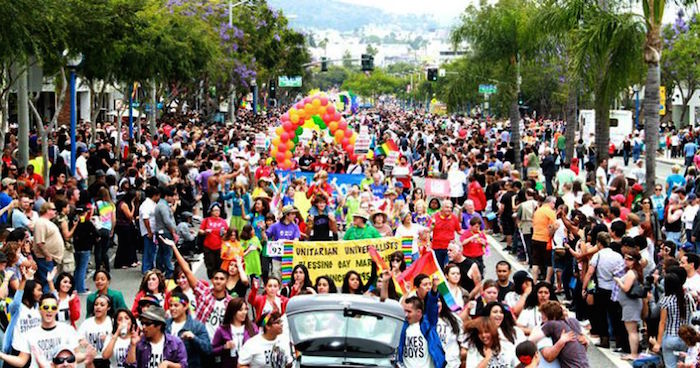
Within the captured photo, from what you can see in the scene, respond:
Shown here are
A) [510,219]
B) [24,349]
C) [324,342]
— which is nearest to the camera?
[324,342]

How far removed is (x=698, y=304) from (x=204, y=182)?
15008mm

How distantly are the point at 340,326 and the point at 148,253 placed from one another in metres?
10.7

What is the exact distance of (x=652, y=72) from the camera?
24.9 metres

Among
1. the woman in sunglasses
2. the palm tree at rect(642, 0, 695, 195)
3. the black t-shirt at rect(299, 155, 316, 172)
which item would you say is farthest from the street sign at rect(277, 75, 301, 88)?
the woman in sunglasses

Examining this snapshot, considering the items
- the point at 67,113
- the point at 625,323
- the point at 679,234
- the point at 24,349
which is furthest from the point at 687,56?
the point at 24,349

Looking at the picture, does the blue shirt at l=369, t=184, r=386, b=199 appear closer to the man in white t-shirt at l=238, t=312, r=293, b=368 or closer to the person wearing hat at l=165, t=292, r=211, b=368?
the person wearing hat at l=165, t=292, r=211, b=368

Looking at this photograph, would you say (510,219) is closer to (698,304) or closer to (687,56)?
(698,304)

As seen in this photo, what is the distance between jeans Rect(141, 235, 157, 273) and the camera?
66.5 feet

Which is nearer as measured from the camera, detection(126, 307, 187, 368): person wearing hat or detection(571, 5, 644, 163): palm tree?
detection(126, 307, 187, 368): person wearing hat

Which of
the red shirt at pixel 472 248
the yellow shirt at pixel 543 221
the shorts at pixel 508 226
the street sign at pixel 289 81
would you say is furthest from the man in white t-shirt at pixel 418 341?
the street sign at pixel 289 81

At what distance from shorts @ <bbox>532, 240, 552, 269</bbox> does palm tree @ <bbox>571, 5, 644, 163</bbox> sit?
23.5 feet

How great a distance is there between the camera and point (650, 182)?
24.7m

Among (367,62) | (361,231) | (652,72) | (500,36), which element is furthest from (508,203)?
(367,62)

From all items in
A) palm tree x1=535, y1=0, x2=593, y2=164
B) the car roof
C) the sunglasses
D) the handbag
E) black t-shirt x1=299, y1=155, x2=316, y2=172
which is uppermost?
palm tree x1=535, y1=0, x2=593, y2=164
